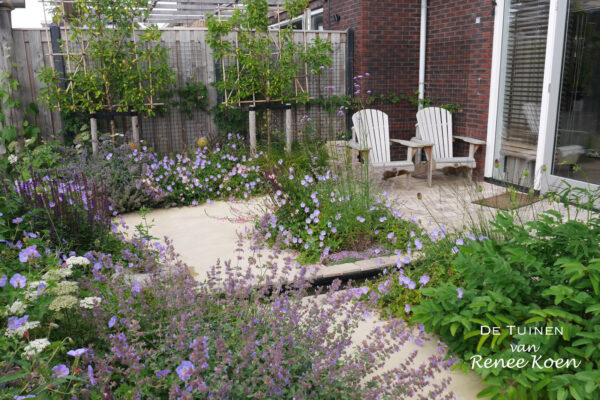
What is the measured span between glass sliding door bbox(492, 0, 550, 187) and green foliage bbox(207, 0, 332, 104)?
2.24 m

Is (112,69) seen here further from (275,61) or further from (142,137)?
(275,61)

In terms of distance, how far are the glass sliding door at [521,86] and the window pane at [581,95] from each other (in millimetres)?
304

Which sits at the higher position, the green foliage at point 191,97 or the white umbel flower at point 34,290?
the green foliage at point 191,97

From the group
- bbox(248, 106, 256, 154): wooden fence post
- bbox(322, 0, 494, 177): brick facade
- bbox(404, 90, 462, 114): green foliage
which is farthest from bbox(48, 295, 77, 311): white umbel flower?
bbox(404, 90, 462, 114): green foliage

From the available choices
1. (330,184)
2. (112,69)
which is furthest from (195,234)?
(112,69)

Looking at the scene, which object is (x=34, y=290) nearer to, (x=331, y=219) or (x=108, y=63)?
(x=331, y=219)

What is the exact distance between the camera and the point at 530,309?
2201mm

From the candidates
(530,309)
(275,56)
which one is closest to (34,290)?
(530,309)

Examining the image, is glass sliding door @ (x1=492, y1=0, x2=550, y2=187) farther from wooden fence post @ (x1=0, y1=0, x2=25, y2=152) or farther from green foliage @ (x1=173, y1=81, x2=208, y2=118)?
wooden fence post @ (x1=0, y1=0, x2=25, y2=152)

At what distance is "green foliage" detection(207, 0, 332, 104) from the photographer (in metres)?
6.31

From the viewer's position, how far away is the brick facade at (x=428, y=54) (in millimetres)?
6188

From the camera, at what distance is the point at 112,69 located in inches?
232

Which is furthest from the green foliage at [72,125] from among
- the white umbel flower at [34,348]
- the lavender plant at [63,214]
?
the white umbel flower at [34,348]

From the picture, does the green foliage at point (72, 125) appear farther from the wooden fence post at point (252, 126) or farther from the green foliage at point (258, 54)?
the wooden fence post at point (252, 126)
